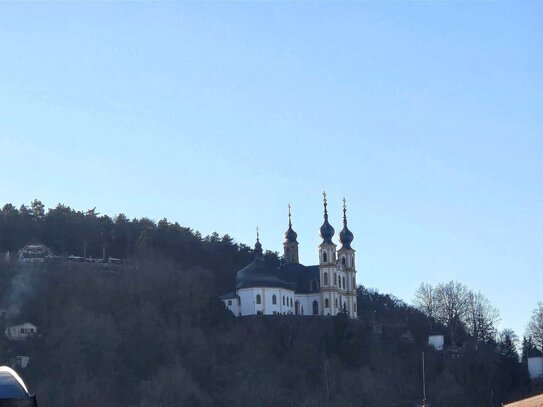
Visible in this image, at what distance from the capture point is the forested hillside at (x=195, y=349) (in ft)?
236

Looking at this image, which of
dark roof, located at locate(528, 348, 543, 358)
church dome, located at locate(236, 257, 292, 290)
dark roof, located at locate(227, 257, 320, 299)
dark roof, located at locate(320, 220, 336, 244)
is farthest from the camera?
dark roof, located at locate(320, 220, 336, 244)

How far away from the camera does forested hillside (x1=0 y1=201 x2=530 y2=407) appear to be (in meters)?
71.9

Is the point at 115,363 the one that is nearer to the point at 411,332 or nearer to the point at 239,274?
the point at 239,274

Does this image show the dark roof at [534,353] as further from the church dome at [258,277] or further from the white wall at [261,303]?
the church dome at [258,277]

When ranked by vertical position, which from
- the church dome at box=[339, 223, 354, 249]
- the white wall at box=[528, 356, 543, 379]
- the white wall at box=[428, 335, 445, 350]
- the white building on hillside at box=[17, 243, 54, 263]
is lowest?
the white wall at box=[528, 356, 543, 379]

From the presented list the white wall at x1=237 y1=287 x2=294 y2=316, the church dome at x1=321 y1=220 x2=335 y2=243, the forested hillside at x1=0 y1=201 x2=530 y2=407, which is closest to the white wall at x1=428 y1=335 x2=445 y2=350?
the forested hillside at x1=0 y1=201 x2=530 y2=407

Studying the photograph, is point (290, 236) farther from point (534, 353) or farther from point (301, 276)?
point (534, 353)

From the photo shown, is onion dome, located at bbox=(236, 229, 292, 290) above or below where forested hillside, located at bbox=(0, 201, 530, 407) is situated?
above

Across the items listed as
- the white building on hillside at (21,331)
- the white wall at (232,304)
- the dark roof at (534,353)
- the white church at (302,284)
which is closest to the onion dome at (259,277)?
the white church at (302,284)

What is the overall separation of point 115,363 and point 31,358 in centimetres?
522

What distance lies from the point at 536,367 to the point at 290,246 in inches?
1033

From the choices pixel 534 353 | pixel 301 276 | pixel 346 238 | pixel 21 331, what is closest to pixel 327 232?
pixel 346 238

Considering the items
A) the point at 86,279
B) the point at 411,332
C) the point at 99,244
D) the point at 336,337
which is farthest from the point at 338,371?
the point at 99,244

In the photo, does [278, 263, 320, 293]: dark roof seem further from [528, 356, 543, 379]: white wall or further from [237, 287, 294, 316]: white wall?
[528, 356, 543, 379]: white wall
